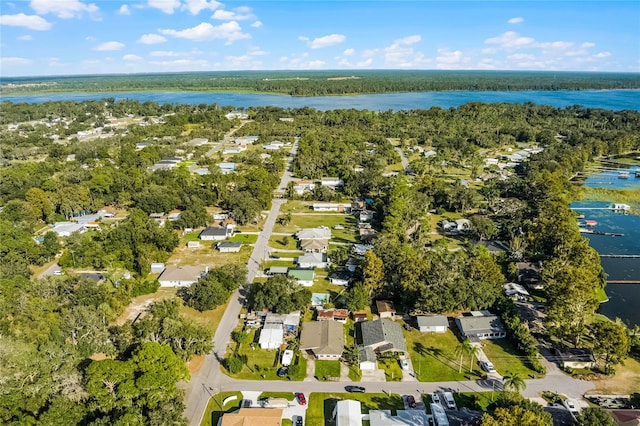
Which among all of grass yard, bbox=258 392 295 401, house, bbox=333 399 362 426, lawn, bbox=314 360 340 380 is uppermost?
house, bbox=333 399 362 426

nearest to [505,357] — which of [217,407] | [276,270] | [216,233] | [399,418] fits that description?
[399,418]

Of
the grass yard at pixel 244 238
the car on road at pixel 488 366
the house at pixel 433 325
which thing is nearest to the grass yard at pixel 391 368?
the house at pixel 433 325

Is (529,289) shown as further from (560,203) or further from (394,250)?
(560,203)

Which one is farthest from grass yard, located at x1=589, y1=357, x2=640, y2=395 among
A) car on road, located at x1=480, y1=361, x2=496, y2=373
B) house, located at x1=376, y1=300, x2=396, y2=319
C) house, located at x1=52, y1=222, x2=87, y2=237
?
house, located at x1=52, y1=222, x2=87, y2=237

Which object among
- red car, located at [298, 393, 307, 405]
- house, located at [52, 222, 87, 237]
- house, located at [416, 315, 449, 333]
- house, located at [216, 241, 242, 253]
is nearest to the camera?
red car, located at [298, 393, 307, 405]

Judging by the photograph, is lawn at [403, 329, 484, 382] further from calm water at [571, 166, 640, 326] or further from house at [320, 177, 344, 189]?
house at [320, 177, 344, 189]

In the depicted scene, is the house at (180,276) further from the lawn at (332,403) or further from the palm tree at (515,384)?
the palm tree at (515,384)

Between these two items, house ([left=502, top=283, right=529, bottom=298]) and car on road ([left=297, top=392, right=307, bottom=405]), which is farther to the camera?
house ([left=502, top=283, right=529, bottom=298])
